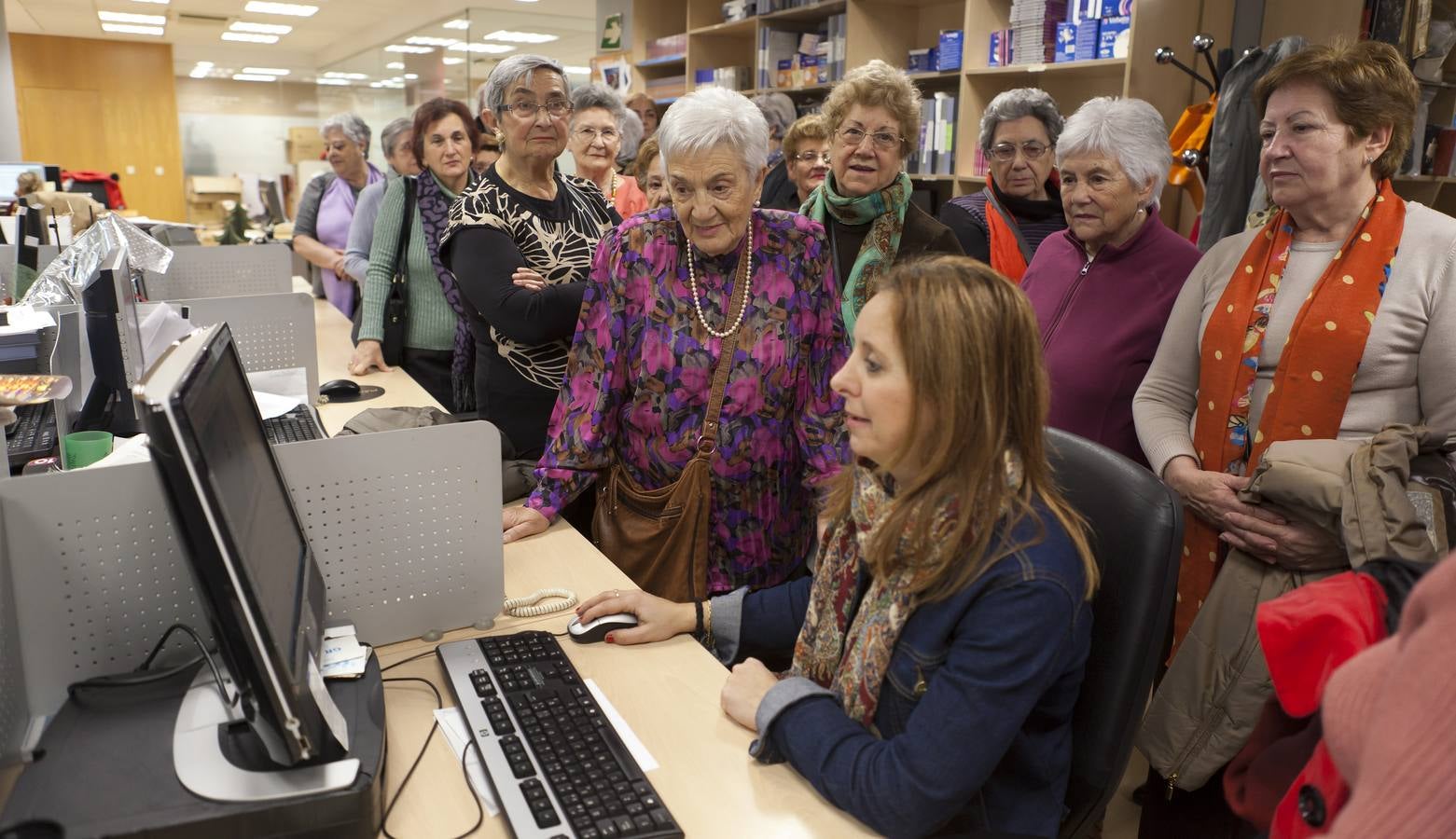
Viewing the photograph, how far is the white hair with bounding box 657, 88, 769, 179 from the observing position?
1712 millimetres

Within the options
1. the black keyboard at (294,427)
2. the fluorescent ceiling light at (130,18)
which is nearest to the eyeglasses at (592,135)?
the black keyboard at (294,427)

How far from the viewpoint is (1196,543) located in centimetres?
184

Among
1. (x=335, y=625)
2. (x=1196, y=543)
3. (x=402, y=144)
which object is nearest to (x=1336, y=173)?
(x=1196, y=543)

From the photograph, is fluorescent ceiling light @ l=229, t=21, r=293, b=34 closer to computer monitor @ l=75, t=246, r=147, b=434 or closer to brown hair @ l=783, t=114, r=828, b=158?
brown hair @ l=783, t=114, r=828, b=158

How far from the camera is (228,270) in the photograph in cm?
353

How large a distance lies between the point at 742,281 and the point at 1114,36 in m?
2.27

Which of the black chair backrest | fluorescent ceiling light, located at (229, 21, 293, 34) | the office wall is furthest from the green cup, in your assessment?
the office wall

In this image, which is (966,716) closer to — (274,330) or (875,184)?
(875,184)

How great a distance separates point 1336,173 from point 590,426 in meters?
1.37

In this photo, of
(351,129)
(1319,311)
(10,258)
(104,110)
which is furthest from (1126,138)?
(104,110)

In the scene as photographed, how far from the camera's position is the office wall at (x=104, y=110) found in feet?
46.5

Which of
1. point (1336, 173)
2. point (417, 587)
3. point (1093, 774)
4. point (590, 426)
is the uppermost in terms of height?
point (1336, 173)

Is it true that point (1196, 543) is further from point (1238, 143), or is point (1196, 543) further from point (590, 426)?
point (1238, 143)

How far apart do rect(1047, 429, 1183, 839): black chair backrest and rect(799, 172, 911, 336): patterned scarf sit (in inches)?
48.9
